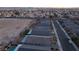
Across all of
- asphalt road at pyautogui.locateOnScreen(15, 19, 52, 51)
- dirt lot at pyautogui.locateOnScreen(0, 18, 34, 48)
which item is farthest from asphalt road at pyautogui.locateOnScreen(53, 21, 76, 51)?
dirt lot at pyautogui.locateOnScreen(0, 18, 34, 48)

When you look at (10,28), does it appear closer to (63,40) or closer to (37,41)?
(37,41)

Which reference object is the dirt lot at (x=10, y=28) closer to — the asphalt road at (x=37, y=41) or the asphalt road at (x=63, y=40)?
the asphalt road at (x=37, y=41)

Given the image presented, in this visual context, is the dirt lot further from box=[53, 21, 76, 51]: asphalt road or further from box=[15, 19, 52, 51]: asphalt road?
box=[53, 21, 76, 51]: asphalt road

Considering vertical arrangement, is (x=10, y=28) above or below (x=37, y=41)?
above

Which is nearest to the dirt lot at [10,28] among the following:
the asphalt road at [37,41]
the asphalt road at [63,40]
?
the asphalt road at [37,41]

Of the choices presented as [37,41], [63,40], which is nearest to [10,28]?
[37,41]
